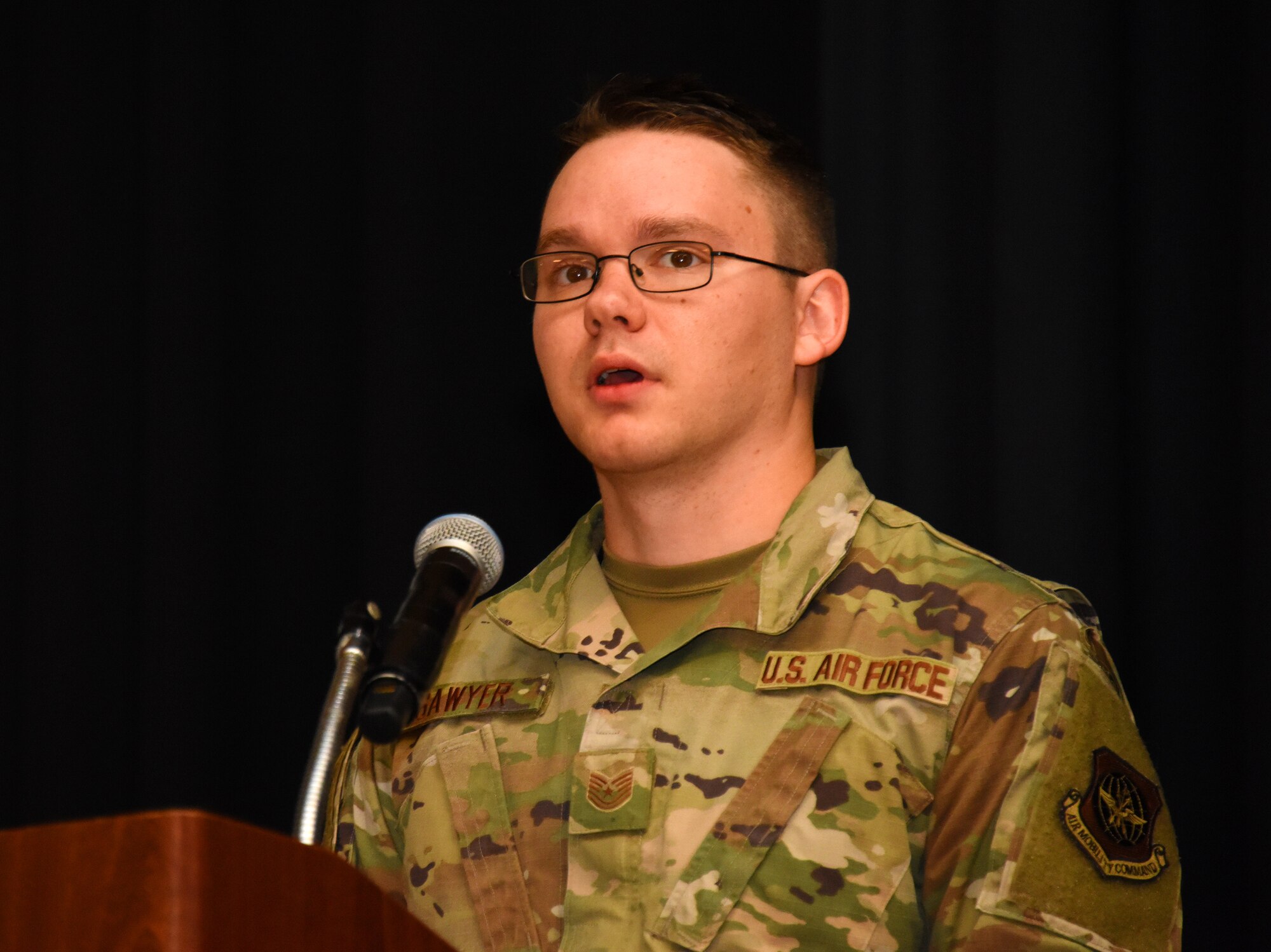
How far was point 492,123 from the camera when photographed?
8.05ft

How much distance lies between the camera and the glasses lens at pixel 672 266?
163 cm

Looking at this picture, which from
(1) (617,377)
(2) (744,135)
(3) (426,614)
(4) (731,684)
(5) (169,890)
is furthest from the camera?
(2) (744,135)

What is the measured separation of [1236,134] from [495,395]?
47.8 inches

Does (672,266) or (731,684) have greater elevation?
(672,266)

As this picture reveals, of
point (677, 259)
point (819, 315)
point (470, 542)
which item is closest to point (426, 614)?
point (470, 542)

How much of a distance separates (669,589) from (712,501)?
12 centimetres

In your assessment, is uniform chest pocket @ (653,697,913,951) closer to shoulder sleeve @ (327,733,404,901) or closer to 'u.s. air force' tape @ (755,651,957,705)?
'u.s. air force' tape @ (755,651,957,705)

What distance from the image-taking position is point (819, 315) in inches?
69.9

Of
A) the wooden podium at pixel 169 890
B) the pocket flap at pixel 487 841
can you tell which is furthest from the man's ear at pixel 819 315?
the wooden podium at pixel 169 890

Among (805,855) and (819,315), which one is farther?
(819,315)

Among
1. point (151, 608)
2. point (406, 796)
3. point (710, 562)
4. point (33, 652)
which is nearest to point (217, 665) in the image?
point (151, 608)

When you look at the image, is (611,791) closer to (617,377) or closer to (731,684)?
(731,684)

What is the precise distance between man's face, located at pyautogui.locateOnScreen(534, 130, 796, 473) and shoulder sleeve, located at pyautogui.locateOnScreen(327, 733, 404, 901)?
1.49 ft

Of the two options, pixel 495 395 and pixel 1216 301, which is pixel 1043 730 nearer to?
pixel 1216 301
